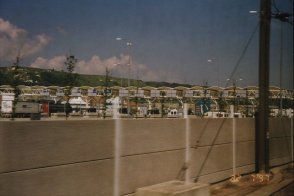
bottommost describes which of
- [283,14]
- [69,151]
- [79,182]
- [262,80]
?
[79,182]

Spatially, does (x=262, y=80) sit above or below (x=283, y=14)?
below

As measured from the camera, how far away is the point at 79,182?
7.79m

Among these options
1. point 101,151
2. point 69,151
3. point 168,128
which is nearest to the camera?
point 69,151

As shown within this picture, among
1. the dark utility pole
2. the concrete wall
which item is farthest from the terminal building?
the dark utility pole

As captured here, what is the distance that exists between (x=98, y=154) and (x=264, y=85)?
886cm

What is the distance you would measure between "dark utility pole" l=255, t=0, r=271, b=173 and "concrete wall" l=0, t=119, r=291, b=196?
2.38 metres

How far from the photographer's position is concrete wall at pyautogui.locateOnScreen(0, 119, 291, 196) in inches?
259

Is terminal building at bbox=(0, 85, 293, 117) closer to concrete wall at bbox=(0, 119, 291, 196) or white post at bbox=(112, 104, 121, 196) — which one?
→ white post at bbox=(112, 104, 121, 196)

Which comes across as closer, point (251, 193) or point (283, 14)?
point (251, 193)

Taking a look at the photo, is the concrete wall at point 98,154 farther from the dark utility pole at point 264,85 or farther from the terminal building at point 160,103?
the dark utility pole at point 264,85

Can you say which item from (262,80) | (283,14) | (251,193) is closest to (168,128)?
(251,193)

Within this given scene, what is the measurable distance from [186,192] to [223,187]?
194 inches

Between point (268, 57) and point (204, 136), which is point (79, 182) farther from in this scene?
point (268, 57)

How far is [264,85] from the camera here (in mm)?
15609
